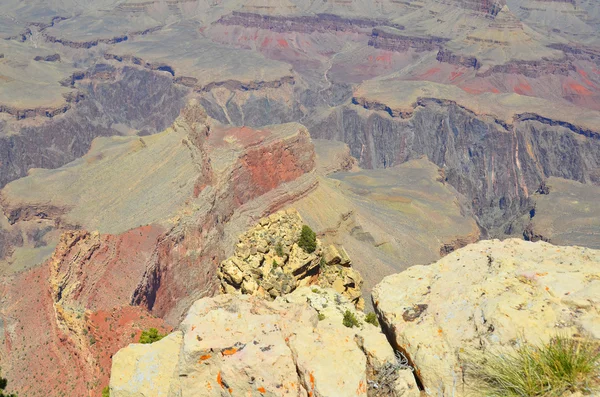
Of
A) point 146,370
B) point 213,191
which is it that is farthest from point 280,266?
point 213,191

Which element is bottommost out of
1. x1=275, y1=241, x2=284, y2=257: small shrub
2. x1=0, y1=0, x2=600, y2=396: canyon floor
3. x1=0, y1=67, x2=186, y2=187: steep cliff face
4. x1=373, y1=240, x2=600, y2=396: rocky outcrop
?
x1=0, y1=67, x2=186, y2=187: steep cliff face

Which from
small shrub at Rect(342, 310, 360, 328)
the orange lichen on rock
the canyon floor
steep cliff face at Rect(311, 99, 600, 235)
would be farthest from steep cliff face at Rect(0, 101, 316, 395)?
steep cliff face at Rect(311, 99, 600, 235)

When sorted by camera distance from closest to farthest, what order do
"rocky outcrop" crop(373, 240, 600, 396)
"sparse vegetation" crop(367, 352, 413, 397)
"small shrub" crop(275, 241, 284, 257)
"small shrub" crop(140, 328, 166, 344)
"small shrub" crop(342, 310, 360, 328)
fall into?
"rocky outcrop" crop(373, 240, 600, 396) < "sparse vegetation" crop(367, 352, 413, 397) < "small shrub" crop(342, 310, 360, 328) < "small shrub" crop(140, 328, 166, 344) < "small shrub" crop(275, 241, 284, 257)

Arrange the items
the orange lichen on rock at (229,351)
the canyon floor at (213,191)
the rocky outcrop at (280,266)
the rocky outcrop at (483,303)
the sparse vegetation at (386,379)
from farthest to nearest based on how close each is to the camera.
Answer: the canyon floor at (213,191), the rocky outcrop at (280,266), the orange lichen on rock at (229,351), the sparse vegetation at (386,379), the rocky outcrop at (483,303)

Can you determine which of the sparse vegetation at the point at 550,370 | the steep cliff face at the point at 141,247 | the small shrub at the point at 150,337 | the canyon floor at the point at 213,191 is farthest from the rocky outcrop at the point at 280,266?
the sparse vegetation at the point at 550,370

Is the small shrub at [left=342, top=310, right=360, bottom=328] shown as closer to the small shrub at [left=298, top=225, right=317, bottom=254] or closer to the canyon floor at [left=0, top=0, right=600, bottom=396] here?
the small shrub at [left=298, top=225, right=317, bottom=254]

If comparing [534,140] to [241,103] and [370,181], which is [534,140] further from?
[241,103]

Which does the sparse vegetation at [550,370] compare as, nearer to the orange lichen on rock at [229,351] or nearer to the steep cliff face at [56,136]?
the orange lichen on rock at [229,351]

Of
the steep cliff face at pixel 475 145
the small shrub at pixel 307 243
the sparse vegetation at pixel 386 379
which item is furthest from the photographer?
the steep cliff face at pixel 475 145
